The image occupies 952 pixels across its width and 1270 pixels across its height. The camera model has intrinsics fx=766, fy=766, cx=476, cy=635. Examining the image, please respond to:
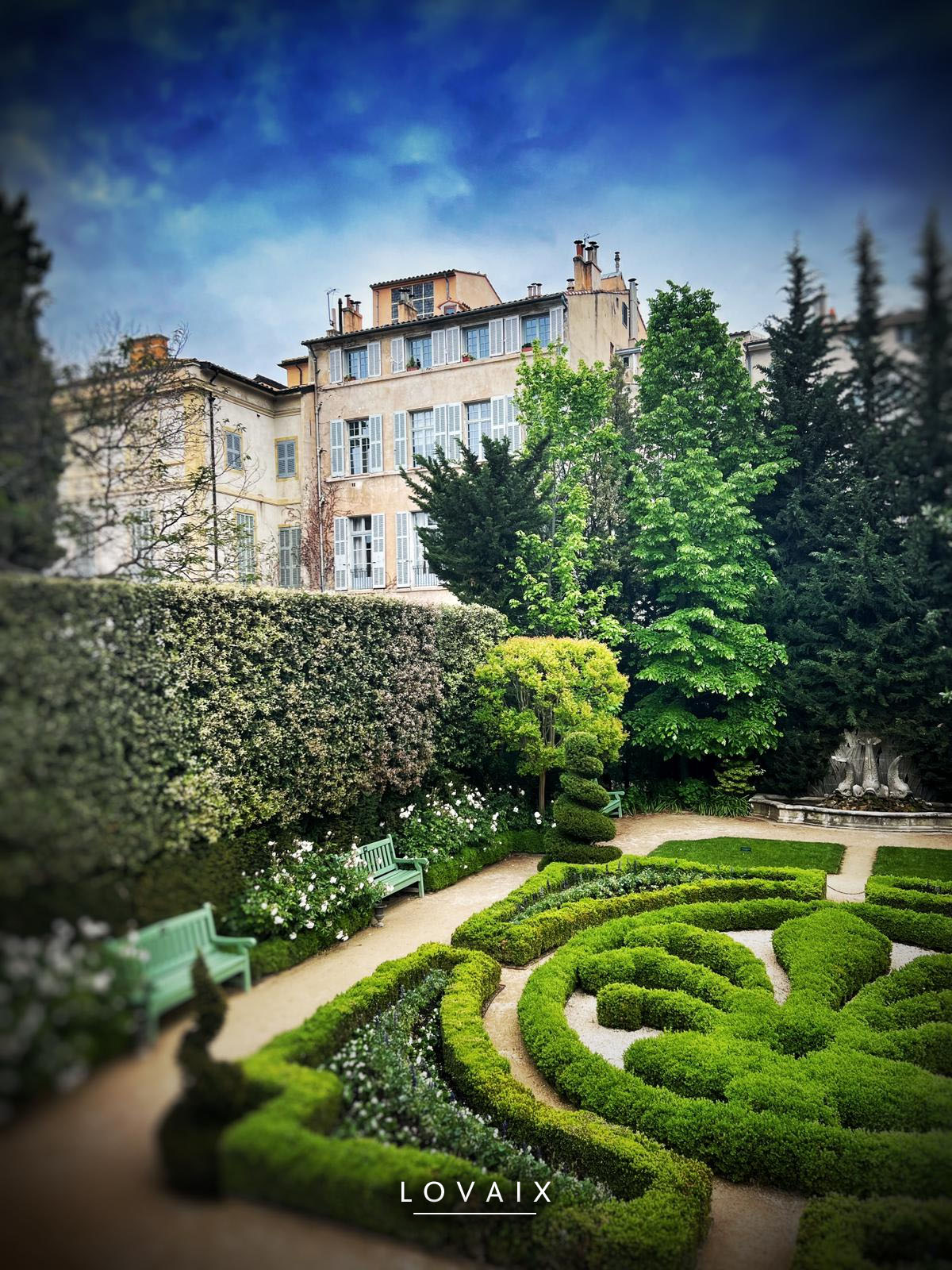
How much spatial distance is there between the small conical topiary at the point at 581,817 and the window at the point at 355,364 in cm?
1480

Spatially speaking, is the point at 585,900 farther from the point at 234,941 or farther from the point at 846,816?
the point at 234,941

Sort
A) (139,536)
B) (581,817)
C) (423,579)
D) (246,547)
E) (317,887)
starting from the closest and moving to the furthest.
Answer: (139,536) < (246,547) < (317,887) < (581,817) < (423,579)

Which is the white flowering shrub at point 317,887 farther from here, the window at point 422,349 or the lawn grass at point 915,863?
the window at point 422,349

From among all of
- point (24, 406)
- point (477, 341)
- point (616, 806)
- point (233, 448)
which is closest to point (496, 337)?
point (477, 341)

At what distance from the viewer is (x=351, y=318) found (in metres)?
22.8

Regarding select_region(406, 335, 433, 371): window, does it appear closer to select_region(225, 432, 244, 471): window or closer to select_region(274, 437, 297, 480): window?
select_region(274, 437, 297, 480): window

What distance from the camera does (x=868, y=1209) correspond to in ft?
11.2

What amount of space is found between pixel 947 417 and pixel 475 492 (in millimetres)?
13357

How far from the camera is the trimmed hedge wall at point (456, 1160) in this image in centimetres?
180

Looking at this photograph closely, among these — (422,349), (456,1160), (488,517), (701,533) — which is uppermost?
→ (422,349)

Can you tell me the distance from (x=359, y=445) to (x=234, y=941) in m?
20.2

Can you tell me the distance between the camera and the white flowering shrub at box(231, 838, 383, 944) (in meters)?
6.01

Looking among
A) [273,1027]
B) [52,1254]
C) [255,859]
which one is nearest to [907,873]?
[255,859]

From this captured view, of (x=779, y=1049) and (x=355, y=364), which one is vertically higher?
(x=355, y=364)
